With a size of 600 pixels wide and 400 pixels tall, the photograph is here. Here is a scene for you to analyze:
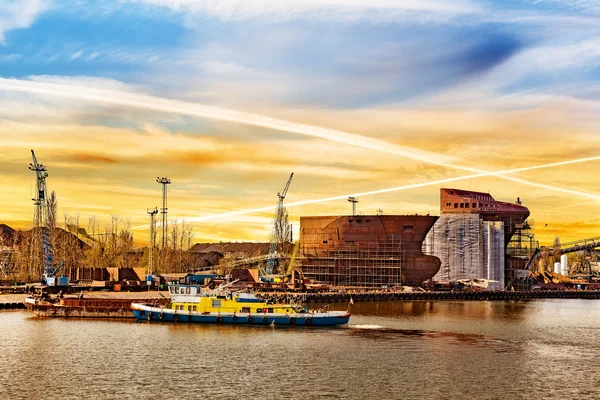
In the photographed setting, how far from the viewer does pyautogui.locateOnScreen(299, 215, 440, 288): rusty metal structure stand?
18912 centimetres

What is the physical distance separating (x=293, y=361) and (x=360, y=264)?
126905mm

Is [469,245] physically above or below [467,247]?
above

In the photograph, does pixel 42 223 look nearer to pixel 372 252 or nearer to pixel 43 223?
pixel 43 223

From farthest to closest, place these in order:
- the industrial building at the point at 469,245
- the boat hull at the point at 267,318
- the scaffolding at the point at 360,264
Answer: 1. the industrial building at the point at 469,245
2. the scaffolding at the point at 360,264
3. the boat hull at the point at 267,318

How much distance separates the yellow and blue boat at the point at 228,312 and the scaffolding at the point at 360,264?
305ft

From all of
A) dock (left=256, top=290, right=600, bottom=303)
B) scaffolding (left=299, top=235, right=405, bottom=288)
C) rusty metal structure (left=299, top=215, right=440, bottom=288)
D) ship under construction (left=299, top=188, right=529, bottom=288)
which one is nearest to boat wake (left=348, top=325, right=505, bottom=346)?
dock (left=256, top=290, right=600, bottom=303)


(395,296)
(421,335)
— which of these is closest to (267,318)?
(421,335)

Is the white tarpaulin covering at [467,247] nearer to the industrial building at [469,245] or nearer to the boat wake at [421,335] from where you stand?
the industrial building at [469,245]

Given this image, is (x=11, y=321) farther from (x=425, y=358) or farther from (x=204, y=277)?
(x=204, y=277)

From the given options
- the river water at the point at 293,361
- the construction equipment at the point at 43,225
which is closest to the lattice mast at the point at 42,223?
the construction equipment at the point at 43,225

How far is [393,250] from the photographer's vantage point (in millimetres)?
189125

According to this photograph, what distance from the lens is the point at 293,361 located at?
67938 mm

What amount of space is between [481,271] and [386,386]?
459ft

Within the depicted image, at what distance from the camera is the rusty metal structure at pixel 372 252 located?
189m
